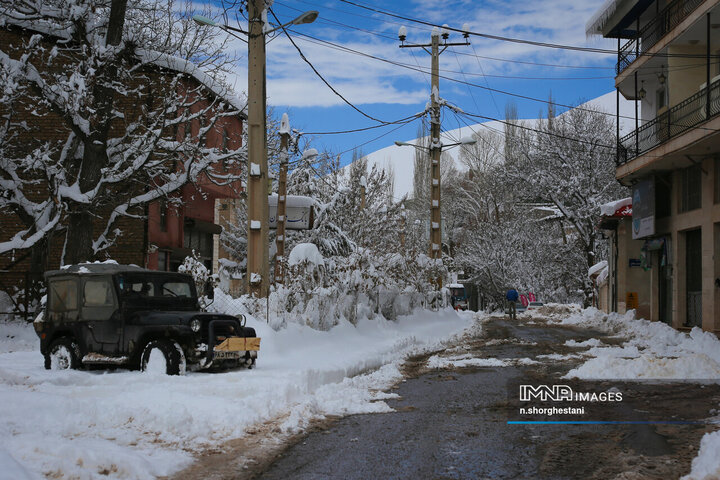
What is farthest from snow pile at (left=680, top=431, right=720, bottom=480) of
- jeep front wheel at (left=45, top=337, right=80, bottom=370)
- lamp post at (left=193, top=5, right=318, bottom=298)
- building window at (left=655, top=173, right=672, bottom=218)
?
building window at (left=655, top=173, right=672, bottom=218)

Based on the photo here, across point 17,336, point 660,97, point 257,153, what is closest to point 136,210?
point 17,336

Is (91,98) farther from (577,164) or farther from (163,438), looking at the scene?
(577,164)

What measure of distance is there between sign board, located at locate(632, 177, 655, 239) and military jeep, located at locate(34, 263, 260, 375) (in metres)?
20.7

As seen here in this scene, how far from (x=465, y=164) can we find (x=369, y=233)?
3993 cm

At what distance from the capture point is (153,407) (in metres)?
7.69

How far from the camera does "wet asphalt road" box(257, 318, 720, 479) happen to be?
19.4 ft

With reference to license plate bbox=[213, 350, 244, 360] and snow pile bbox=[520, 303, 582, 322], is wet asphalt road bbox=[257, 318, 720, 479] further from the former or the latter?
snow pile bbox=[520, 303, 582, 322]

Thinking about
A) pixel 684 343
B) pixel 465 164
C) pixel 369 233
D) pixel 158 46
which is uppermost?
pixel 465 164

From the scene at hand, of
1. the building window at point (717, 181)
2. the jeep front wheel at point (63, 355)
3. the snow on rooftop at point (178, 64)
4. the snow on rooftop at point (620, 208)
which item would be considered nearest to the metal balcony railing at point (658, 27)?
the building window at point (717, 181)

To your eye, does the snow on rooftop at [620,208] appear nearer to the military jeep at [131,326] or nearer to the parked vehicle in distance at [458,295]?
the parked vehicle in distance at [458,295]

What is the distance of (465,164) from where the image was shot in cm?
7788

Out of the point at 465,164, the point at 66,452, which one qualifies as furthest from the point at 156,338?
the point at 465,164

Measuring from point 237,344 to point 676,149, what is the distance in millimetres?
17307

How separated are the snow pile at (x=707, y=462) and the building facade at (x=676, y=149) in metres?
16.1
